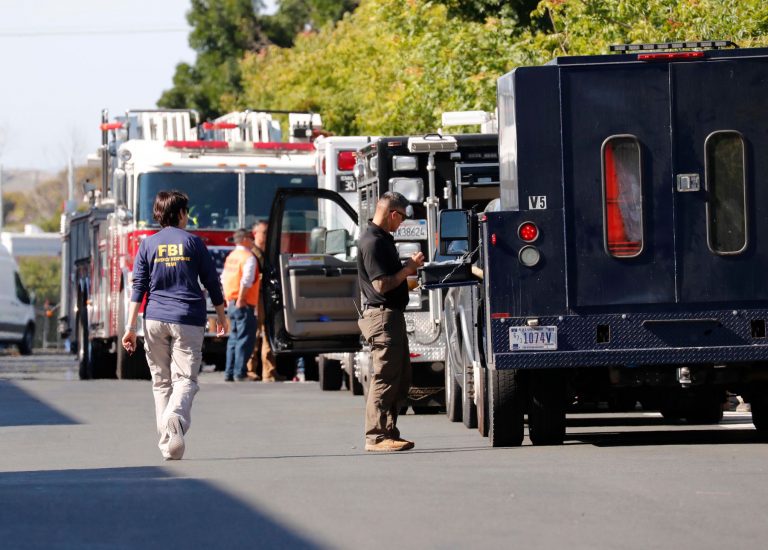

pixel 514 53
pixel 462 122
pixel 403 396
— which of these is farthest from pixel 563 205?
pixel 514 53

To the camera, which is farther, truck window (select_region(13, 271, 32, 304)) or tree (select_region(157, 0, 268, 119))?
tree (select_region(157, 0, 268, 119))

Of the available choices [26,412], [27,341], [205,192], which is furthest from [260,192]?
[27,341]

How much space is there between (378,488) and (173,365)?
2821 millimetres

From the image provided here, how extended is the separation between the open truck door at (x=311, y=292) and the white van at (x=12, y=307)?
2414 centimetres

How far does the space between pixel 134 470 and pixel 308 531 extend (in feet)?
11.5

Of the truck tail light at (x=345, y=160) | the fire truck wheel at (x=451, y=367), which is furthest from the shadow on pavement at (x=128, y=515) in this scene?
the truck tail light at (x=345, y=160)

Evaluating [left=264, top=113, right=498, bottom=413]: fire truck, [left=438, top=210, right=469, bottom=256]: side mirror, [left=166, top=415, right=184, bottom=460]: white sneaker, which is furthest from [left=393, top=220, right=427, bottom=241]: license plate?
[left=166, top=415, right=184, bottom=460]: white sneaker

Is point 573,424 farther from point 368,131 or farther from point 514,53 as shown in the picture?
point 368,131

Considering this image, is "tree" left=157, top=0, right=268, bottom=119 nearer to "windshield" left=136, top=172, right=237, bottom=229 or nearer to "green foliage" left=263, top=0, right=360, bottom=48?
"green foliage" left=263, top=0, right=360, bottom=48

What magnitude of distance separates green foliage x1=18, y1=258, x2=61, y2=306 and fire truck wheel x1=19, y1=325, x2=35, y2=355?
26.3m

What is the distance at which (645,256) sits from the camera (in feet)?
41.9

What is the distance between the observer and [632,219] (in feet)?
42.0

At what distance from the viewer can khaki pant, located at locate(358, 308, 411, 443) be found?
13.4 metres

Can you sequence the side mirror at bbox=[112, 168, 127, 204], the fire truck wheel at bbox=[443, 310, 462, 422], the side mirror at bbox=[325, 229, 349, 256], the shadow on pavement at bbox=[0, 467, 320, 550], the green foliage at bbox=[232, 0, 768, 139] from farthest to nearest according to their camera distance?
the side mirror at bbox=[112, 168, 127, 204], the green foliage at bbox=[232, 0, 768, 139], the side mirror at bbox=[325, 229, 349, 256], the fire truck wheel at bbox=[443, 310, 462, 422], the shadow on pavement at bbox=[0, 467, 320, 550]
